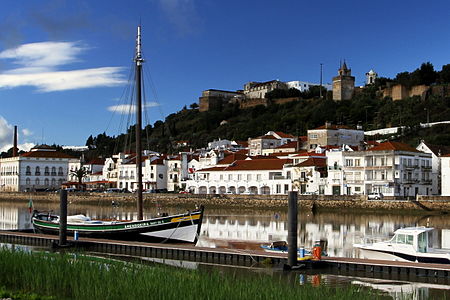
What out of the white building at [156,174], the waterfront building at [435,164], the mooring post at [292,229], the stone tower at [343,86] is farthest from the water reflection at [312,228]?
the stone tower at [343,86]

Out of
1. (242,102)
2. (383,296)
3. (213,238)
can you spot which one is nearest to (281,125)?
(242,102)

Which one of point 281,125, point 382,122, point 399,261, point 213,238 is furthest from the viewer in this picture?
point 281,125

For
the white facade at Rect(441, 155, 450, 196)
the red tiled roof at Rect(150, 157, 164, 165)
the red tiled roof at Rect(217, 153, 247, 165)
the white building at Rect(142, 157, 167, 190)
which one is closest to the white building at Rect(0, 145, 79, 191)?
the white building at Rect(142, 157, 167, 190)

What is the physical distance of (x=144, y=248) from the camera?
94.5 feet

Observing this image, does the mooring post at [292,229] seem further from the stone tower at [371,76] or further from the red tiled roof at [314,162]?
the stone tower at [371,76]

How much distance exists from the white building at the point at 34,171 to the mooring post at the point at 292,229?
92209mm

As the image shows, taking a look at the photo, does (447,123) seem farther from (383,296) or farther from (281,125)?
(383,296)

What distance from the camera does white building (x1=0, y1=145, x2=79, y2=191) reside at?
357 feet

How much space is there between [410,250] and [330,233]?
→ 14.8 meters

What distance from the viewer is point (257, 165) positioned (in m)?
77.4

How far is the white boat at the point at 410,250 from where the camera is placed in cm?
2422

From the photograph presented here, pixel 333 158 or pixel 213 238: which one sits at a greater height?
pixel 333 158

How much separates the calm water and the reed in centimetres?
351

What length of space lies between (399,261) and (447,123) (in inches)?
3031
